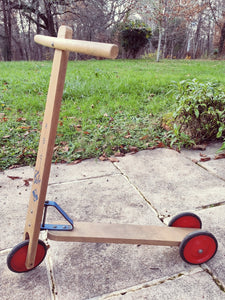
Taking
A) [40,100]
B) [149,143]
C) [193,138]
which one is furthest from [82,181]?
[40,100]

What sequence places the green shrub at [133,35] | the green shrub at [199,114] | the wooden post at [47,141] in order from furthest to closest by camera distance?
the green shrub at [133,35]
the green shrub at [199,114]
the wooden post at [47,141]

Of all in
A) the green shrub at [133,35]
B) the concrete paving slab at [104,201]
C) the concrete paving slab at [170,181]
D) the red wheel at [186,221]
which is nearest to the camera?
the red wheel at [186,221]

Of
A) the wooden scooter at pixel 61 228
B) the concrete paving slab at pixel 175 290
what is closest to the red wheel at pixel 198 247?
the wooden scooter at pixel 61 228

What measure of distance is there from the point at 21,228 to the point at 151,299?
999 millimetres

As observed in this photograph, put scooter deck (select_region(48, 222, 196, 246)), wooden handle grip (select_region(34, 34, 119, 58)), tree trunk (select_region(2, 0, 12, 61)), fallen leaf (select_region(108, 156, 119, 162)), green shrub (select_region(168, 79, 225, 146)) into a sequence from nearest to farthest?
1. wooden handle grip (select_region(34, 34, 119, 58))
2. scooter deck (select_region(48, 222, 196, 246))
3. fallen leaf (select_region(108, 156, 119, 162))
4. green shrub (select_region(168, 79, 225, 146))
5. tree trunk (select_region(2, 0, 12, 61))

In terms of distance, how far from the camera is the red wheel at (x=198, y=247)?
4.92 ft

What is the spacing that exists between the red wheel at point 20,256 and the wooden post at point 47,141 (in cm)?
5

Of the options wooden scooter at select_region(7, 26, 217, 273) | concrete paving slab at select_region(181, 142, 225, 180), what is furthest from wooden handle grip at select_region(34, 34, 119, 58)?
concrete paving slab at select_region(181, 142, 225, 180)

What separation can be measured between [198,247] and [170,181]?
0.97 m

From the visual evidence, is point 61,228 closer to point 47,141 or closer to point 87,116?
point 47,141

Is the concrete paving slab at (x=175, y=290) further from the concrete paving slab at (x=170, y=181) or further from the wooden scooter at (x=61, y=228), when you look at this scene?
the concrete paving slab at (x=170, y=181)

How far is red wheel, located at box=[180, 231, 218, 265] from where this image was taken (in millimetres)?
1499

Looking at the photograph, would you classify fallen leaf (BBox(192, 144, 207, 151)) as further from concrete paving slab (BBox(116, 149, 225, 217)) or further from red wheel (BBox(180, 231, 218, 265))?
red wheel (BBox(180, 231, 218, 265))

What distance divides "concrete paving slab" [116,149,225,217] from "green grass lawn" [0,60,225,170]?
1.11ft
